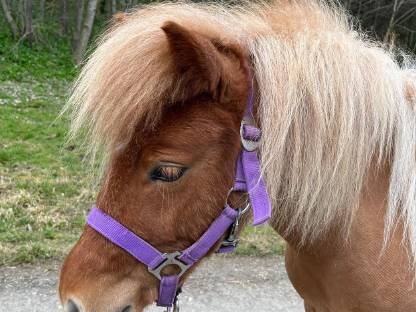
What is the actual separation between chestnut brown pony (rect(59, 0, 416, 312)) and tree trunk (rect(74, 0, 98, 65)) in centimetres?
1039

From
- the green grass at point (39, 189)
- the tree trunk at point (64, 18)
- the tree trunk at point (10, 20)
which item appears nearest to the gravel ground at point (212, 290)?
the green grass at point (39, 189)

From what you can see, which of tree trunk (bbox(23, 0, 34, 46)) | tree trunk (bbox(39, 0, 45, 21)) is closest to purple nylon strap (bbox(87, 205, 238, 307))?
tree trunk (bbox(23, 0, 34, 46))

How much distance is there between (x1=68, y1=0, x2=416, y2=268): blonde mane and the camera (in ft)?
4.50

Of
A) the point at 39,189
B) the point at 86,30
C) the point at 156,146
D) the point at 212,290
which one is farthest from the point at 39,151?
the point at 86,30

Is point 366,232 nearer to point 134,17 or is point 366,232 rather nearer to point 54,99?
point 134,17

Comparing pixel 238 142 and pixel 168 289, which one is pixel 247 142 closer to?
pixel 238 142

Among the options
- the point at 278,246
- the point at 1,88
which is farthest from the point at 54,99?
the point at 278,246

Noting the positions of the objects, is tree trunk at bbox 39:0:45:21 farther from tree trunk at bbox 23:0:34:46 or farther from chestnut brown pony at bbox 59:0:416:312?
chestnut brown pony at bbox 59:0:416:312

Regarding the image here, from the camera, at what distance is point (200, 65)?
4.32ft

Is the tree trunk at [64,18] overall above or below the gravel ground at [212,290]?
below

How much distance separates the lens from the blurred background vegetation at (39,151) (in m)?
3.68

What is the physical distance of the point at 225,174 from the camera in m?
1.38

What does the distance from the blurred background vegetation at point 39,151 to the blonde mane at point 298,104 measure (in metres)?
0.52

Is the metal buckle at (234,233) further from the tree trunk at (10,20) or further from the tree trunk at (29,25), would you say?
the tree trunk at (10,20)
